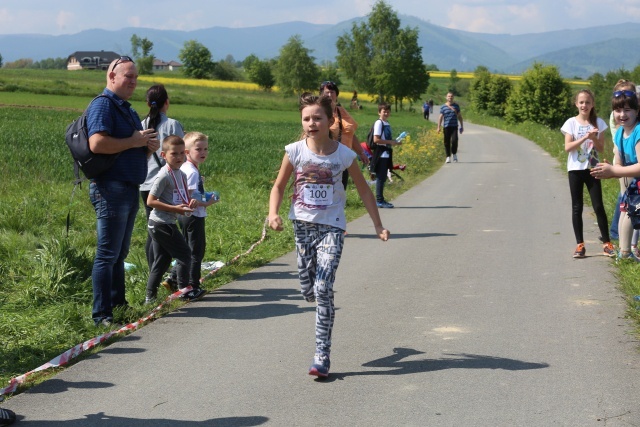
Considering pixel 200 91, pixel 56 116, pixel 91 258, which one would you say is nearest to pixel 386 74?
pixel 200 91

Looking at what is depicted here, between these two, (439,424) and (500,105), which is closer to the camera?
(439,424)

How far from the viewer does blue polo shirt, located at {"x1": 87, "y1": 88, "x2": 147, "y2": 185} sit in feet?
21.3

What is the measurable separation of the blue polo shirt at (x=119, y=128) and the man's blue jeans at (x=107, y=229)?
0.24 feet

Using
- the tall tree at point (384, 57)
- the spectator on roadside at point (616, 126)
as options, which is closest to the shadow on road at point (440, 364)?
the spectator on roadside at point (616, 126)

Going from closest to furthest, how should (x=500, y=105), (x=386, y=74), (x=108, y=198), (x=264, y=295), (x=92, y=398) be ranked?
(x=92, y=398), (x=108, y=198), (x=264, y=295), (x=500, y=105), (x=386, y=74)

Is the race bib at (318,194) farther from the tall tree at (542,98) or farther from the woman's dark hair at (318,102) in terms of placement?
the tall tree at (542,98)

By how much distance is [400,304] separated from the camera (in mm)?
7512

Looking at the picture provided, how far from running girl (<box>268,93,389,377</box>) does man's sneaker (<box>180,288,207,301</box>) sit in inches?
89.4

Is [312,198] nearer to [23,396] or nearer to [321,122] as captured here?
[321,122]

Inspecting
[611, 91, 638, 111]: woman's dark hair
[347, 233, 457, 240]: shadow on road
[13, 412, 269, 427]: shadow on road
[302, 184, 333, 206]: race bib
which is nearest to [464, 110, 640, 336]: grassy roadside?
[611, 91, 638, 111]: woman's dark hair

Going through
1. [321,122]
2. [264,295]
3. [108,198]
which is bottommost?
[264,295]

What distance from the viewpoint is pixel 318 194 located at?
5691mm

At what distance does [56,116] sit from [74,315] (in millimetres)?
36148

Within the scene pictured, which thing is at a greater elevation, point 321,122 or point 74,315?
point 321,122
